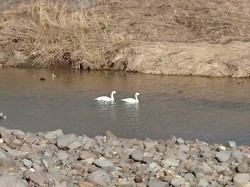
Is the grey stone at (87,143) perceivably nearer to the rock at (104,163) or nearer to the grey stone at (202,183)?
the rock at (104,163)

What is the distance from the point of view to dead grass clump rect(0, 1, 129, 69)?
18.8 m

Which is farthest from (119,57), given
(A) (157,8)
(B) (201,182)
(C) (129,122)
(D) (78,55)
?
(B) (201,182)

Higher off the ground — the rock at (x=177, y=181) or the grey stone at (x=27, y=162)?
the grey stone at (x=27, y=162)

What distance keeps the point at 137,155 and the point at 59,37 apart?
11479mm

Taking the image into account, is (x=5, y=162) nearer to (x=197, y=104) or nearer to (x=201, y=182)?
(x=201, y=182)

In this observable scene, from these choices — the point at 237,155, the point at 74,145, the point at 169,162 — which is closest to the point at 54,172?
the point at 74,145

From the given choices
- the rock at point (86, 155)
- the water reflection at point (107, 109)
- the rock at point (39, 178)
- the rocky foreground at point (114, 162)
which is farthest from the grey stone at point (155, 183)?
the water reflection at point (107, 109)

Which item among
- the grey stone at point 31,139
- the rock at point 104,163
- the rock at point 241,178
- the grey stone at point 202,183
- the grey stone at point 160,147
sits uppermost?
the grey stone at point 31,139

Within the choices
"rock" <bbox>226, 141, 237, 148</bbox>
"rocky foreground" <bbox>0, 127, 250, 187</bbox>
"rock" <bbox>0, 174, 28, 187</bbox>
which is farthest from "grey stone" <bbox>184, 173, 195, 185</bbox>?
"rock" <bbox>0, 174, 28, 187</bbox>

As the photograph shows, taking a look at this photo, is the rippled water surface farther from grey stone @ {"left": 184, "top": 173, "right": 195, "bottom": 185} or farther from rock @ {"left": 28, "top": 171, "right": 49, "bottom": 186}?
rock @ {"left": 28, "top": 171, "right": 49, "bottom": 186}

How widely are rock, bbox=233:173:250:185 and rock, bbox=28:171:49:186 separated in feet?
7.72

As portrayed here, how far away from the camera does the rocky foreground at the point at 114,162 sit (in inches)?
296

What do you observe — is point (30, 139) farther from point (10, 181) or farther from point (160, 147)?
point (10, 181)

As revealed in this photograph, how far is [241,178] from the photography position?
7.87m
